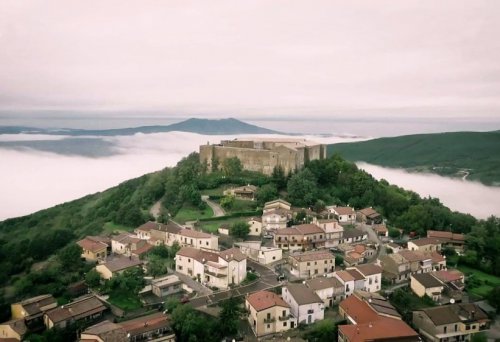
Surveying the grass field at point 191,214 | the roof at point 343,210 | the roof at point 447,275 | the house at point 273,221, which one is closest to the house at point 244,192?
the grass field at point 191,214

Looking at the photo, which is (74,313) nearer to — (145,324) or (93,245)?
(145,324)

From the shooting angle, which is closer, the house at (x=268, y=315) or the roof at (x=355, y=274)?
the house at (x=268, y=315)

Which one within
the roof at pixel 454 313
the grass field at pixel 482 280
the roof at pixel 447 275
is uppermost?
the roof at pixel 447 275

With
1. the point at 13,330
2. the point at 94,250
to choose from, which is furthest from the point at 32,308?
the point at 94,250

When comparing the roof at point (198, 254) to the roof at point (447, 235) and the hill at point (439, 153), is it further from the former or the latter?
the hill at point (439, 153)

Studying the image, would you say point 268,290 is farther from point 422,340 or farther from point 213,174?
point 213,174

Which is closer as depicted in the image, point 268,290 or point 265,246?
point 268,290

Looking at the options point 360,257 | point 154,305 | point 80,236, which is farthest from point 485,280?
point 80,236
